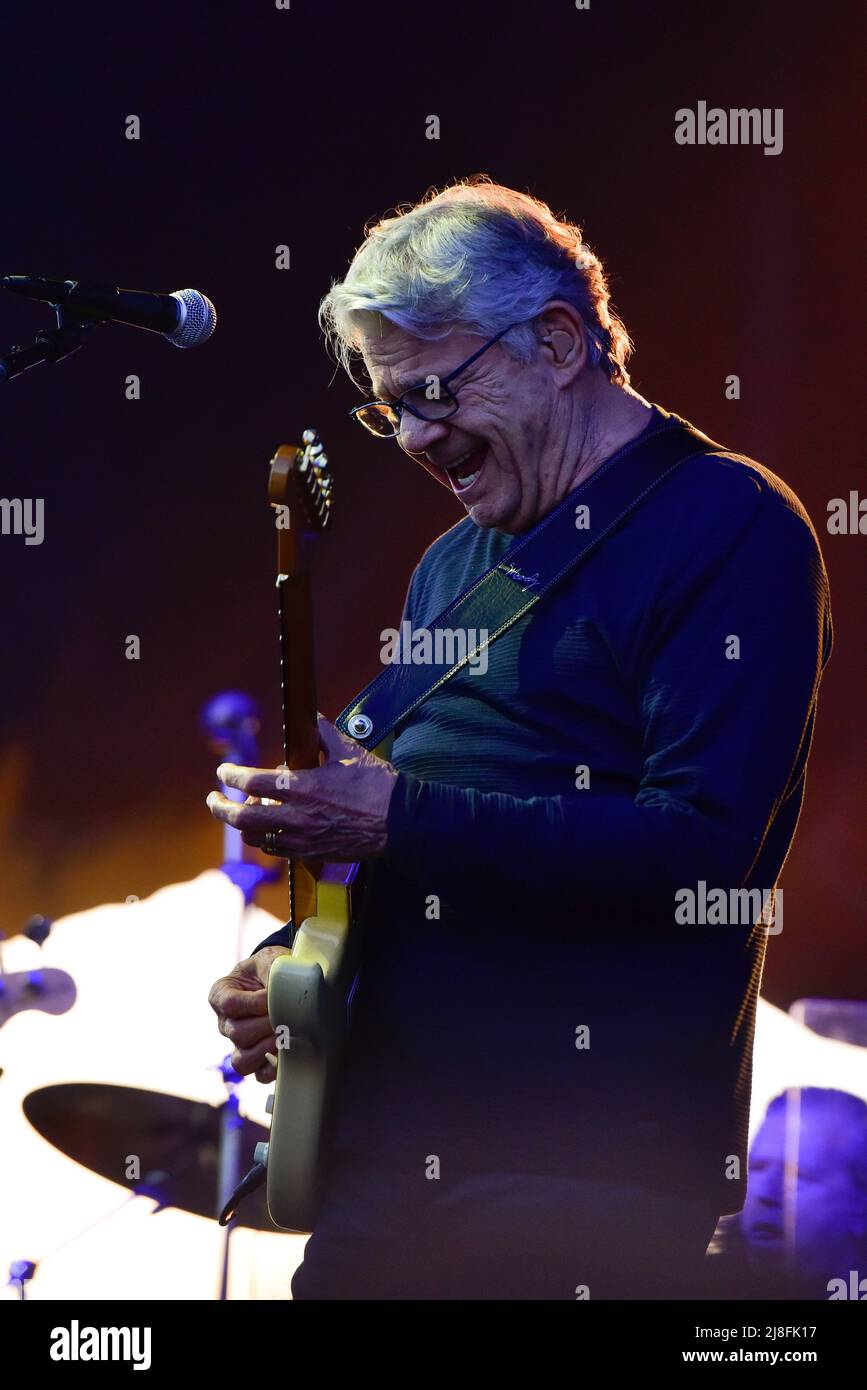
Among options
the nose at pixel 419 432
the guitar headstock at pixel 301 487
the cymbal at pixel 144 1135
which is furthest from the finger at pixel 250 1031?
the cymbal at pixel 144 1135

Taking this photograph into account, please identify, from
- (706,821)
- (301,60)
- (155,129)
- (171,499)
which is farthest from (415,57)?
(706,821)

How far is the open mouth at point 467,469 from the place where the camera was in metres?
1.53

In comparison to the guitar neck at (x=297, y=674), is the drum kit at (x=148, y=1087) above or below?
below

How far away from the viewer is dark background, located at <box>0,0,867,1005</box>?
2.67m

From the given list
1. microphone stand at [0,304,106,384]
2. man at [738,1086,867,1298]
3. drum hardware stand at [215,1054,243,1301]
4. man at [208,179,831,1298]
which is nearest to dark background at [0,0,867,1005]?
man at [738,1086,867,1298]

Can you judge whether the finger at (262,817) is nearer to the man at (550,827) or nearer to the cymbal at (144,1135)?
the man at (550,827)

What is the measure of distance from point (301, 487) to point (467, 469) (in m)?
0.30

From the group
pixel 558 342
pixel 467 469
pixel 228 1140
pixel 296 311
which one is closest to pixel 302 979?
pixel 467 469

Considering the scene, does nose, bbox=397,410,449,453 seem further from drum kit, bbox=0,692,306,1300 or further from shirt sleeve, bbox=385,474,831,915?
drum kit, bbox=0,692,306,1300

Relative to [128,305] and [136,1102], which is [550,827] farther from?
[136,1102]

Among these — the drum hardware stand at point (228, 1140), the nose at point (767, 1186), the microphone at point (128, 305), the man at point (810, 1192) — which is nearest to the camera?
the microphone at point (128, 305)

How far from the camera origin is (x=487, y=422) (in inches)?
58.4

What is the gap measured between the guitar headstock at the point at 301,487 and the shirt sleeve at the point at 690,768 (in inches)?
12.4
